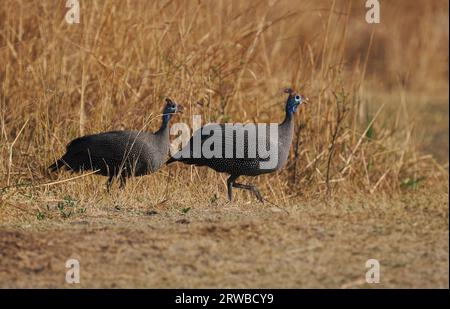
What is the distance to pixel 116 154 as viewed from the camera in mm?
7078

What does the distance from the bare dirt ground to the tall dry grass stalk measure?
1.69 metres

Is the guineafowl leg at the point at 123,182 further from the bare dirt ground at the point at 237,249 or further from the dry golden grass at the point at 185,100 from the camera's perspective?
the bare dirt ground at the point at 237,249

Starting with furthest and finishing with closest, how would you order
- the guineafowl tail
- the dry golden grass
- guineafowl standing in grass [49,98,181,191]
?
the guineafowl tail < guineafowl standing in grass [49,98,181,191] < the dry golden grass

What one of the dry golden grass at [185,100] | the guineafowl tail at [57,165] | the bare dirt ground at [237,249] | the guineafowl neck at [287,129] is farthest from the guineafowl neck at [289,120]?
the guineafowl tail at [57,165]

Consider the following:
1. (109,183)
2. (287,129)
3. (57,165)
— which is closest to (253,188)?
(287,129)

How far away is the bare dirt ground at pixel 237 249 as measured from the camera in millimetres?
4891

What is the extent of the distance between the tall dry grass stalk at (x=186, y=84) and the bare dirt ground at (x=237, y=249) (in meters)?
1.69

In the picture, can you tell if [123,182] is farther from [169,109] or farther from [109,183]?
[169,109]

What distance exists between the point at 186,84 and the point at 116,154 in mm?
1237

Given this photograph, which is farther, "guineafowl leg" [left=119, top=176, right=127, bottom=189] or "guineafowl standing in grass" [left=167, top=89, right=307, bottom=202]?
"guineafowl leg" [left=119, top=176, right=127, bottom=189]

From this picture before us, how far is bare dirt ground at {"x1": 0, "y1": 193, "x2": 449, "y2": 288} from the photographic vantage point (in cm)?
489

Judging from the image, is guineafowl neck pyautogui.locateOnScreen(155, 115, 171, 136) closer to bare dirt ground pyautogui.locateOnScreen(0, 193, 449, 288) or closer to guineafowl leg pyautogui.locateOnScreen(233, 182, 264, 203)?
guineafowl leg pyautogui.locateOnScreen(233, 182, 264, 203)

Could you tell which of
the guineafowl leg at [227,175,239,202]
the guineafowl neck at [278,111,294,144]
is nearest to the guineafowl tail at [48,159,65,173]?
the guineafowl leg at [227,175,239,202]
